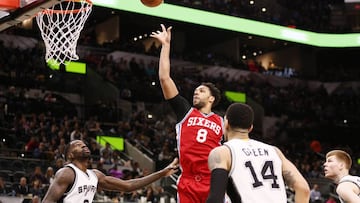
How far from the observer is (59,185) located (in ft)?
21.3

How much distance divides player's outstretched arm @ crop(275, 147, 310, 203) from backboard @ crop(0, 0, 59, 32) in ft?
11.4

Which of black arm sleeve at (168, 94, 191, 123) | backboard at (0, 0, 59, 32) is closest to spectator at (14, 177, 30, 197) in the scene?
Answer: backboard at (0, 0, 59, 32)

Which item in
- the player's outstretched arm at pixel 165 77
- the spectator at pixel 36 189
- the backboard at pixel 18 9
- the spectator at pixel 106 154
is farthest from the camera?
the spectator at pixel 106 154

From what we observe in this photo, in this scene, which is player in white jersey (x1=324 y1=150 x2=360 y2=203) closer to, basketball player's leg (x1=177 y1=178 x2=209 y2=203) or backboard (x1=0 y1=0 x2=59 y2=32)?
basketball player's leg (x1=177 y1=178 x2=209 y2=203)

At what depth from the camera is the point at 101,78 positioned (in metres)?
23.6

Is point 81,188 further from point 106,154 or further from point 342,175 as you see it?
point 106,154

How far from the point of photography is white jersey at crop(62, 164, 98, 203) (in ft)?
21.4

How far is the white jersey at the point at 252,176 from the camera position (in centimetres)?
444

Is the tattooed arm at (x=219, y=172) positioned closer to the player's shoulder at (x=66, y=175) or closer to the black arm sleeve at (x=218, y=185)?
the black arm sleeve at (x=218, y=185)

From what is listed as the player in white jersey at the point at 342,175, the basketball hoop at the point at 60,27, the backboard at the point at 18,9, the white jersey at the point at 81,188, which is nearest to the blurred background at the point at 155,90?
the basketball hoop at the point at 60,27

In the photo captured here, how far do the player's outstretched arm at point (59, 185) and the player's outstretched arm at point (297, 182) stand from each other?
2546 mm

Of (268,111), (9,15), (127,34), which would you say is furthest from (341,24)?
(9,15)

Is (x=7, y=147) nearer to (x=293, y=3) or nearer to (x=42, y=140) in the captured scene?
(x=42, y=140)

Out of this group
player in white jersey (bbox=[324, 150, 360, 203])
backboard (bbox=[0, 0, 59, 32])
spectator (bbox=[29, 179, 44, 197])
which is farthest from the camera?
spectator (bbox=[29, 179, 44, 197])
